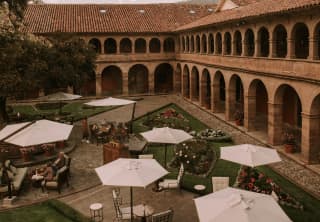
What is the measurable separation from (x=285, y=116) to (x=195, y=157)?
1093cm

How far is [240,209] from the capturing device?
812 centimetres

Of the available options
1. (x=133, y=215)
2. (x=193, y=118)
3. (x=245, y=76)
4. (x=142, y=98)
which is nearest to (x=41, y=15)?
(x=142, y=98)

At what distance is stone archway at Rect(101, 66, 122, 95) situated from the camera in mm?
41562

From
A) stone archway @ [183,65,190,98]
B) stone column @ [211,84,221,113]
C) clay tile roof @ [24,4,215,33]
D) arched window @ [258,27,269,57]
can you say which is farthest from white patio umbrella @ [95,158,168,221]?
clay tile roof @ [24,4,215,33]

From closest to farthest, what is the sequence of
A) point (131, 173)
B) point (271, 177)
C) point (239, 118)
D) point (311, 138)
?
point (131, 173), point (271, 177), point (311, 138), point (239, 118)

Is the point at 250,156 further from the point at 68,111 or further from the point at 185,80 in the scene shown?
the point at 185,80

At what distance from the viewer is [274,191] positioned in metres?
12.7

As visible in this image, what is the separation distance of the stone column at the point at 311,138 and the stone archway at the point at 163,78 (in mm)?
26998

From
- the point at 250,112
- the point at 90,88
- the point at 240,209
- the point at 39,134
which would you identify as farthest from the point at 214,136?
the point at 90,88

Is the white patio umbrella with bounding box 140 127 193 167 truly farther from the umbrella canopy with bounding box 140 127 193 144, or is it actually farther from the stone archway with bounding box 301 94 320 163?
the stone archway with bounding box 301 94 320 163

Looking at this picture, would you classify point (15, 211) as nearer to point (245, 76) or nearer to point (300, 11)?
point (300, 11)

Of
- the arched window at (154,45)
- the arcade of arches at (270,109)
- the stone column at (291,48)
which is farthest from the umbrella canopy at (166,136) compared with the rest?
the arched window at (154,45)

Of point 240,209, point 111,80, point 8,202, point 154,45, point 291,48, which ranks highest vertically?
point 154,45

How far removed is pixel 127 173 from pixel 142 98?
27.6 m
